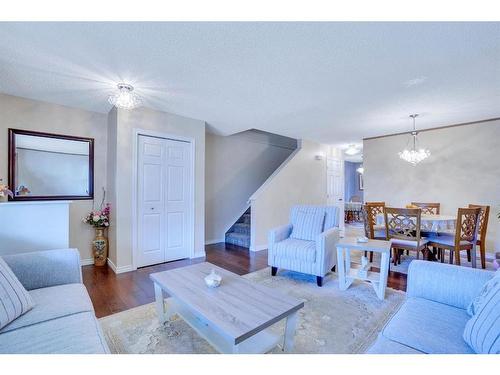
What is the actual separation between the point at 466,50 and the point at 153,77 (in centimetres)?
287

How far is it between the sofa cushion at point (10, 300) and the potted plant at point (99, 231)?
2.20 metres

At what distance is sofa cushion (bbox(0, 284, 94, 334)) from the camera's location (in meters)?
1.36

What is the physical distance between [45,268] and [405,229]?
3.93 m

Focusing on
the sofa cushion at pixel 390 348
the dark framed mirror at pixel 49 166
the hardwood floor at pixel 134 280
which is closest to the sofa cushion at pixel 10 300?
the hardwood floor at pixel 134 280

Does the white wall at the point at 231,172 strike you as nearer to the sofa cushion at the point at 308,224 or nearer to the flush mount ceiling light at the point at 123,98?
the sofa cushion at the point at 308,224

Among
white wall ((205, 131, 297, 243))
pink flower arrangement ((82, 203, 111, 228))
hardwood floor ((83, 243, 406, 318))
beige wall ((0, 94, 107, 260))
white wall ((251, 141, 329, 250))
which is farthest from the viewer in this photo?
white wall ((205, 131, 297, 243))

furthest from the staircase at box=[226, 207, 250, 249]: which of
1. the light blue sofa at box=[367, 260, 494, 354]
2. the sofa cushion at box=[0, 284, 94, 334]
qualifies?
the light blue sofa at box=[367, 260, 494, 354]

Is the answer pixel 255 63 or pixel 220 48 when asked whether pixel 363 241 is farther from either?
pixel 220 48

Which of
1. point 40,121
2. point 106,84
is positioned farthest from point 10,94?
point 106,84

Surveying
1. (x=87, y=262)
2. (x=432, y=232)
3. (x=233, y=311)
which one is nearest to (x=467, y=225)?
(x=432, y=232)

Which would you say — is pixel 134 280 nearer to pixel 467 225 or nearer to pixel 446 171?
pixel 467 225

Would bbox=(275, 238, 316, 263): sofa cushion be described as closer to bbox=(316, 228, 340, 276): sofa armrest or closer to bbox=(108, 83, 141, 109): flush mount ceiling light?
bbox=(316, 228, 340, 276): sofa armrest

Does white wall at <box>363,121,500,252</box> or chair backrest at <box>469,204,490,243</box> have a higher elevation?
white wall at <box>363,121,500,252</box>

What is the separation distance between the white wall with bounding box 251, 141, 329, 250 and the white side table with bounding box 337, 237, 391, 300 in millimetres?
2045
